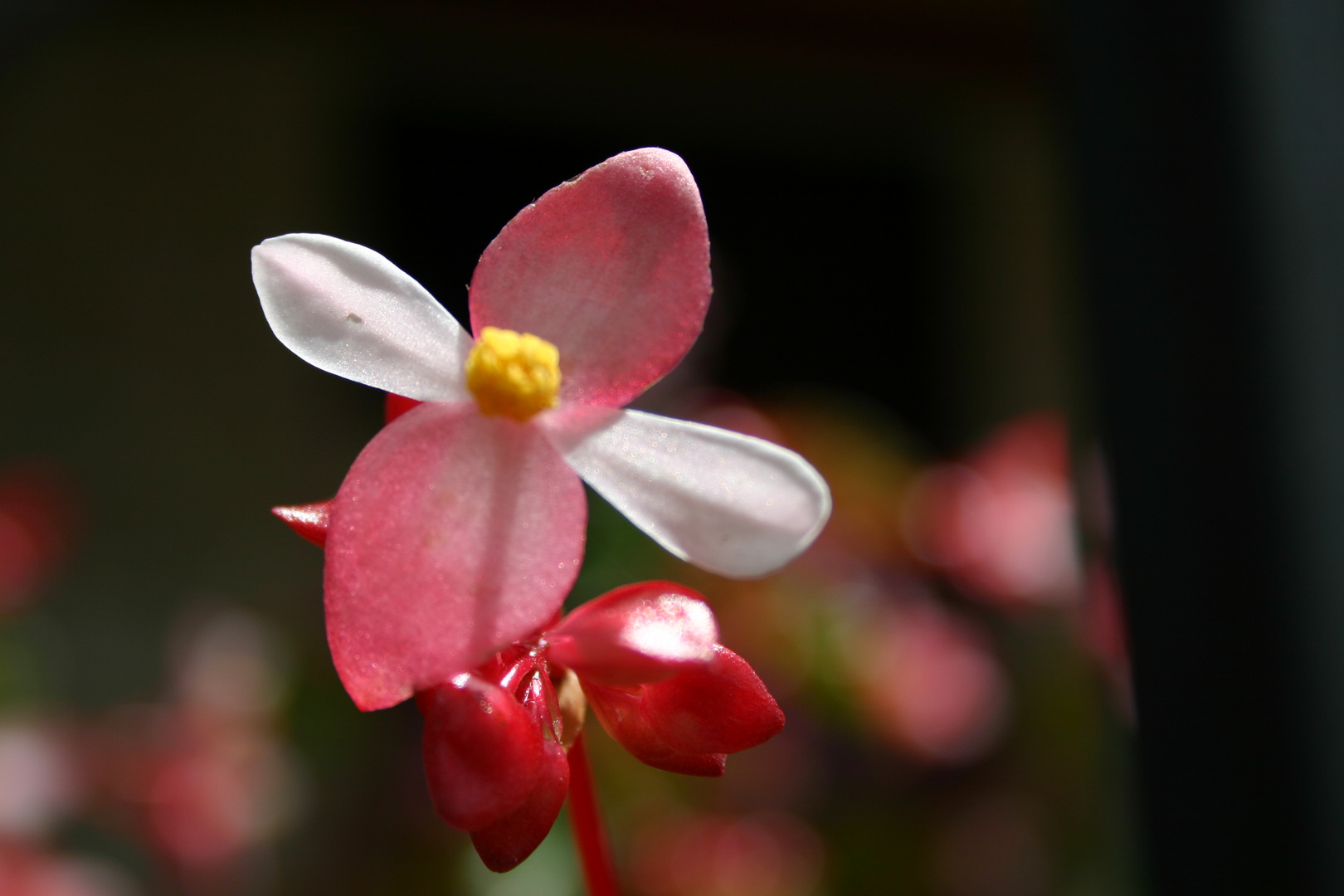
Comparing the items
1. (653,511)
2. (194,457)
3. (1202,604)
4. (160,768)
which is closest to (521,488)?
(653,511)

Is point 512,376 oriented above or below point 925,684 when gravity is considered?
above

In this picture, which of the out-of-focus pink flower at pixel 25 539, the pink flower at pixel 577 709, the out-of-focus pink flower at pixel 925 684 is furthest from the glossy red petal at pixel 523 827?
the out-of-focus pink flower at pixel 25 539

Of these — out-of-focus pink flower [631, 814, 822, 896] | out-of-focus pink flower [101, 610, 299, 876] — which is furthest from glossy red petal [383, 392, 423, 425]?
out-of-focus pink flower [101, 610, 299, 876]

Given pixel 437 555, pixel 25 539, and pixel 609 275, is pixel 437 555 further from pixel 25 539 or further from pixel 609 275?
pixel 25 539

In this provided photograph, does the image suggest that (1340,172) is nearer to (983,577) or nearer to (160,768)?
(983,577)

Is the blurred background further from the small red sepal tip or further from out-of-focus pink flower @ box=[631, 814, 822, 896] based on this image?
the small red sepal tip

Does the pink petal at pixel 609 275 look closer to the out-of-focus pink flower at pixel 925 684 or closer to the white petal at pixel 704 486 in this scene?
the white petal at pixel 704 486

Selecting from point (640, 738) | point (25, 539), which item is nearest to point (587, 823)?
point (640, 738)
